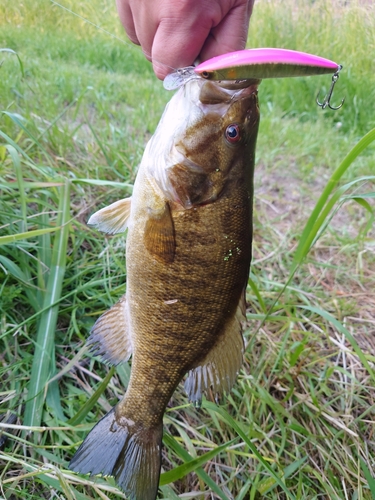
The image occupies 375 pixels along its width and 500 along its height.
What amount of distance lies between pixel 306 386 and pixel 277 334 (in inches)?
10.9

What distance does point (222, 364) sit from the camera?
1301 millimetres

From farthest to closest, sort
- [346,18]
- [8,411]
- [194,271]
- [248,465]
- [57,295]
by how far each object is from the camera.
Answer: [346,18]
[57,295]
[248,465]
[8,411]
[194,271]

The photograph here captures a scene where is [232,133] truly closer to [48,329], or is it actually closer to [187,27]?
[187,27]

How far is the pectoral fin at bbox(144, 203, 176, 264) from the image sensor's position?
1.19 meters

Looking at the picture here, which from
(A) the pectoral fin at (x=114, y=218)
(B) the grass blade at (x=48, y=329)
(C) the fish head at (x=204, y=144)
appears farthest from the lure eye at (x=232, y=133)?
(B) the grass blade at (x=48, y=329)

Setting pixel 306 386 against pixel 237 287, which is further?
pixel 306 386

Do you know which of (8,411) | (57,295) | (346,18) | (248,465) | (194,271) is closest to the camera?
(194,271)

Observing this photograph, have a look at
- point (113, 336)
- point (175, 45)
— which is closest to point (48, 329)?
point (113, 336)

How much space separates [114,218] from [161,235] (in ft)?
0.84

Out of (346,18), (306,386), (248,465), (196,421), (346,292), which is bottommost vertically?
(248,465)

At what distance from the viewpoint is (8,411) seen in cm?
144

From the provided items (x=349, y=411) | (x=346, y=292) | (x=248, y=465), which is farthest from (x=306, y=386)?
(x=346, y=292)

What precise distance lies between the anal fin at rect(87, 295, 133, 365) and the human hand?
801 mm

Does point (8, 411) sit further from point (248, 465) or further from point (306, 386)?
point (306, 386)
